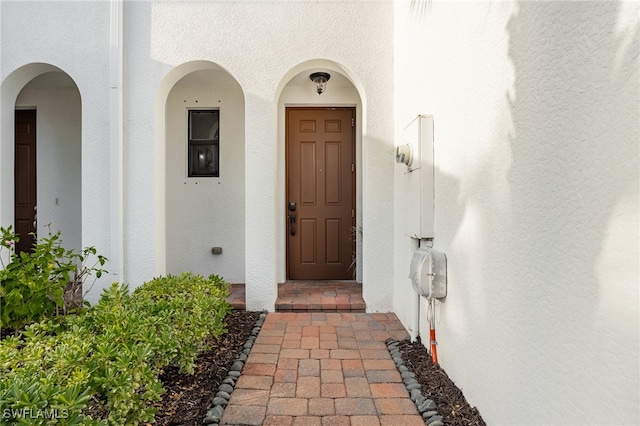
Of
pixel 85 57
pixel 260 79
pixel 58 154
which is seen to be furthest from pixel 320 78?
pixel 58 154

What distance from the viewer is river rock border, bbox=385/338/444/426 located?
7.07ft

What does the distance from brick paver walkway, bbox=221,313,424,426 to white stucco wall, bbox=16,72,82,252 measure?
358 centimetres

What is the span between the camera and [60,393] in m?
1.49

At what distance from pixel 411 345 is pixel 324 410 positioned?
49.1 inches

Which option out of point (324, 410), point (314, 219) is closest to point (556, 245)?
point (324, 410)

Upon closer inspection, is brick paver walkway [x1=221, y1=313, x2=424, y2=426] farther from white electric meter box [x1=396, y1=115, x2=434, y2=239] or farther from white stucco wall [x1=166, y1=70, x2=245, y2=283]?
white stucco wall [x1=166, y1=70, x2=245, y2=283]

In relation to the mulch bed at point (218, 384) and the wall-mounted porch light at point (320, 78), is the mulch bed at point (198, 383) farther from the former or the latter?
the wall-mounted porch light at point (320, 78)

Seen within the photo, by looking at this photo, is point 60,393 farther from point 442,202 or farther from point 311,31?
point 311,31

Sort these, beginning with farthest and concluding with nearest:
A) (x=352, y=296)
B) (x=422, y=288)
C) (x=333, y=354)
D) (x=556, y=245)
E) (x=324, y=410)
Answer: (x=352, y=296) < (x=333, y=354) < (x=422, y=288) < (x=324, y=410) < (x=556, y=245)

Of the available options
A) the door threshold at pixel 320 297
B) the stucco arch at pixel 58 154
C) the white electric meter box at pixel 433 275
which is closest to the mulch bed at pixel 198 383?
the door threshold at pixel 320 297

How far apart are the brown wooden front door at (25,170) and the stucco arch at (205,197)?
6.78 ft

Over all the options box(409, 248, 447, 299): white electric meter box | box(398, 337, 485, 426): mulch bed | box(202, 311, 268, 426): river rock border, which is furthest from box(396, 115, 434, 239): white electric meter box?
box(202, 311, 268, 426): river rock border

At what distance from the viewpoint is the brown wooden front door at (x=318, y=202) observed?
213 inches

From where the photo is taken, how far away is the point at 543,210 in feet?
5.17
